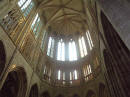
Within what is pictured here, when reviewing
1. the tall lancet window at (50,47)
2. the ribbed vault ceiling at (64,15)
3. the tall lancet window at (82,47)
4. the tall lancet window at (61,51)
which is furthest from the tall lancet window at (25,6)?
the tall lancet window at (82,47)

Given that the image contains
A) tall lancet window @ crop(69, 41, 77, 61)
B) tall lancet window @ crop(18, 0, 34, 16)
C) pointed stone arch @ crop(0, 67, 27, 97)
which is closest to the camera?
pointed stone arch @ crop(0, 67, 27, 97)

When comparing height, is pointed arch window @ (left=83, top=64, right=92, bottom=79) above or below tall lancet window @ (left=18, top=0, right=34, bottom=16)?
below

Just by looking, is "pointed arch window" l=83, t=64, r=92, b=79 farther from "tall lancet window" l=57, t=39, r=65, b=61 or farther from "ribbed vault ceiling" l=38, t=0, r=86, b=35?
"ribbed vault ceiling" l=38, t=0, r=86, b=35

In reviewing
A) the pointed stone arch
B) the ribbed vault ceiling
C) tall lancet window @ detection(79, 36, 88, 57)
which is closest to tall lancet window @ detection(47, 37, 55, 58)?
the ribbed vault ceiling

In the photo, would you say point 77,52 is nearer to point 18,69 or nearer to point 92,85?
point 92,85

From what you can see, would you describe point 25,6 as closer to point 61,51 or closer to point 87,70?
point 61,51

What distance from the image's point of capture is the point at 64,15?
62.7ft

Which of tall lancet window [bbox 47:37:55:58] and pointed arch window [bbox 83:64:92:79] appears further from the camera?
tall lancet window [bbox 47:37:55:58]

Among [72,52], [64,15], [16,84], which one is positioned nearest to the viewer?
[16,84]

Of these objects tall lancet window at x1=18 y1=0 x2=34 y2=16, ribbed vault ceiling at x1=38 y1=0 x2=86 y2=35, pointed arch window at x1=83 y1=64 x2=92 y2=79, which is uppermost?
ribbed vault ceiling at x1=38 y1=0 x2=86 y2=35

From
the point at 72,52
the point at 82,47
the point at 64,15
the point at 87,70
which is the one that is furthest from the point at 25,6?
the point at 87,70

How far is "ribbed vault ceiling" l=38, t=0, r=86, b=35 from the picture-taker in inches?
668

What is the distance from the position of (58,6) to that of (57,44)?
6.83 m

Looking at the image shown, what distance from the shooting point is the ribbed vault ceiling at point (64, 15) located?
1698 cm
